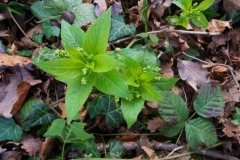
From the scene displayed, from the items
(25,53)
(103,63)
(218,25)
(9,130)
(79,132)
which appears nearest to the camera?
(103,63)

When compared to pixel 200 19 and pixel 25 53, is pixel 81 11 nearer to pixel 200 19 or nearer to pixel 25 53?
pixel 25 53

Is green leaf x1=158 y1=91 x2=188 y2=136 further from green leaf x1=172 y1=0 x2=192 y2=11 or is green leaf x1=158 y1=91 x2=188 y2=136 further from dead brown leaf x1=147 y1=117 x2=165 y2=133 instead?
green leaf x1=172 y1=0 x2=192 y2=11

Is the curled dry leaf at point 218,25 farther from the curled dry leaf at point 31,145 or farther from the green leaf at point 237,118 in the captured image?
the curled dry leaf at point 31,145

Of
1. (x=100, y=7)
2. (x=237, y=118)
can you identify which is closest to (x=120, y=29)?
(x=100, y=7)

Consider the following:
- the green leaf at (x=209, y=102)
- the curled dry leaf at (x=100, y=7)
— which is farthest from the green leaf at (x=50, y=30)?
the green leaf at (x=209, y=102)

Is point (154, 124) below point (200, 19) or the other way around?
below
